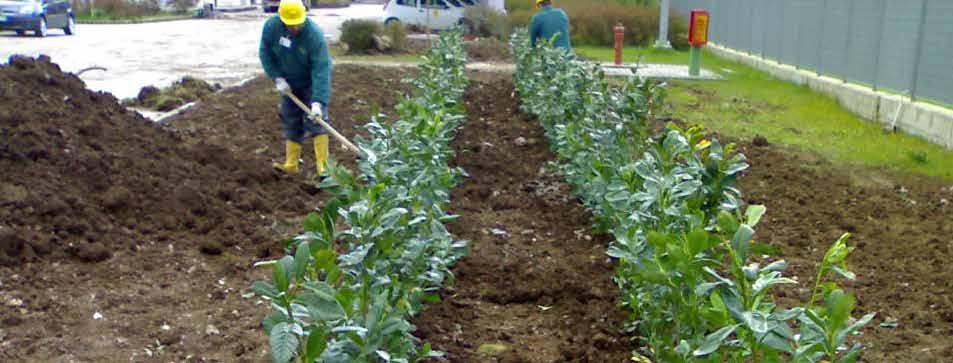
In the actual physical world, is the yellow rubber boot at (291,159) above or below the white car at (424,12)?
below

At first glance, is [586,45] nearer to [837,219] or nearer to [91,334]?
[837,219]

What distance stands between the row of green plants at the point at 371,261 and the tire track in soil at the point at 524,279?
0.36 metres

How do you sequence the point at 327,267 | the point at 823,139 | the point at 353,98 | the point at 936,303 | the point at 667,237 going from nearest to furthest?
the point at 327,267, the point at 667,237, the point at 936,303, the point at 823,139, the point at 353,98

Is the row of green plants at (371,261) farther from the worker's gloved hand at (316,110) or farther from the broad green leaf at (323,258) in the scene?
the worker's gloved hand at (316,110)

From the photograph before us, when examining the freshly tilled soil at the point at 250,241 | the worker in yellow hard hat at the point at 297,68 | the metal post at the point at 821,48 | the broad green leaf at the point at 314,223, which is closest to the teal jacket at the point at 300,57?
the worker in yellow hard hat at the point at 297,68

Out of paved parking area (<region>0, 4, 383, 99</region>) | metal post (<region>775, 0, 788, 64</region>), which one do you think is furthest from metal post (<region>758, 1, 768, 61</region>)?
paved parking area (<region>0, 4, 383, 99</region>)

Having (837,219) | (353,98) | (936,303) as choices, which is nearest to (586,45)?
(353,98)

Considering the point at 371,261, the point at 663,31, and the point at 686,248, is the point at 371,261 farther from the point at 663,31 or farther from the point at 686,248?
the point at 663,31

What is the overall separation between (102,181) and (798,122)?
27.6 feet

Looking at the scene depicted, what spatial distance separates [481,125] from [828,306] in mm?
8513

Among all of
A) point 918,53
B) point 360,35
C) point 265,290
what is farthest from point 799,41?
point 265,290

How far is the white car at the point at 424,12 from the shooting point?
28.6 metres

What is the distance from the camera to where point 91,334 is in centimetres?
453

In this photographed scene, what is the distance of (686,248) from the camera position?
3.11 m
